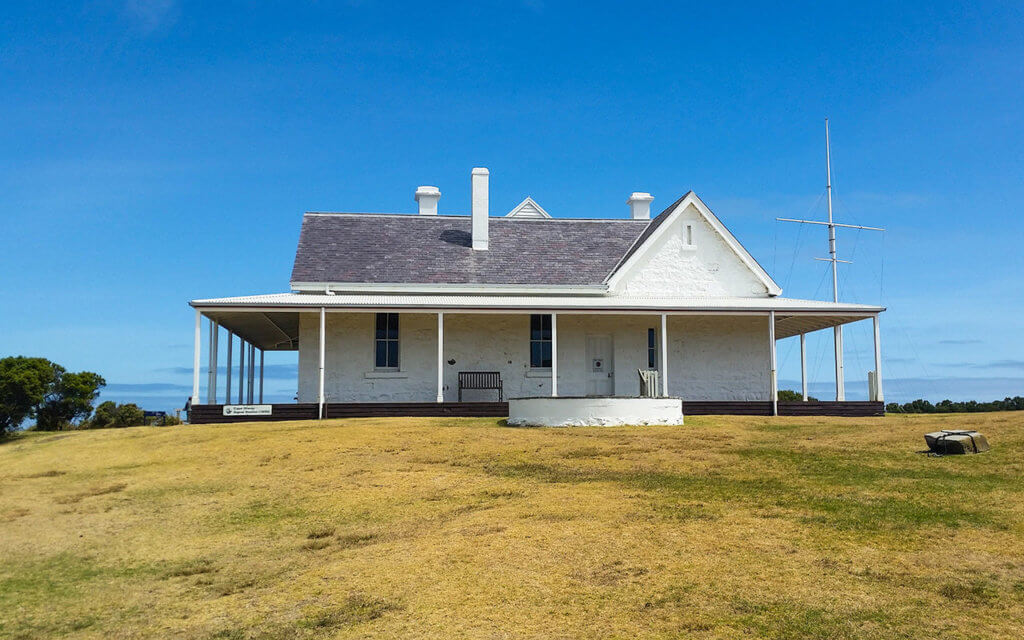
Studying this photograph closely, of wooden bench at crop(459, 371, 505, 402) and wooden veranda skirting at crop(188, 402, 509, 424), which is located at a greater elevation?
wooden bench at crop(459, 371, 505, 402)

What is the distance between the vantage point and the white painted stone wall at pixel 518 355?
2519cm

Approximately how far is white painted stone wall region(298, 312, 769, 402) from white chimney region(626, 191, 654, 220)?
7737 mm

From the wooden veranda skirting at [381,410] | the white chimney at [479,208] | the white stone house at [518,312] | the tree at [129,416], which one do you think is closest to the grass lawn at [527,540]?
the wooden veranda skirting at [381,410]

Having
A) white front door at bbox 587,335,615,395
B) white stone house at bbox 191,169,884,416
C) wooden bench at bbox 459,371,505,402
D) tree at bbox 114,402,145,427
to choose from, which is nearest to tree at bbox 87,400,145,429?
tree at bbox 114,402,145,427

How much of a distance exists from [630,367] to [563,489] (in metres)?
14.8

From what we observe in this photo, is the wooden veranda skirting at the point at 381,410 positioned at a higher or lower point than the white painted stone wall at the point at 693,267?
lower

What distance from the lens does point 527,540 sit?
9.47 metres

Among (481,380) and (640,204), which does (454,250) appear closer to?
(481,380)

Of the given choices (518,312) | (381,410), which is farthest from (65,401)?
(518,312)

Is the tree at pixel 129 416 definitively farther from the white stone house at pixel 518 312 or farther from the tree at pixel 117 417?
the white stone house at pixel 518 312

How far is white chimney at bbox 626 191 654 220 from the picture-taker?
1312 inches

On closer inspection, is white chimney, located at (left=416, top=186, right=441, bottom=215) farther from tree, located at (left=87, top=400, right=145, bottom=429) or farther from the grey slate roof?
tree, located at (left=87, top=400, right=145, bottom=429)

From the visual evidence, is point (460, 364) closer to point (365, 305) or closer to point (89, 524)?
point (365, 305)

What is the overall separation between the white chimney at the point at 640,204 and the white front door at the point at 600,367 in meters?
8.47
